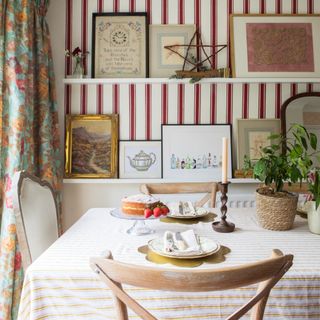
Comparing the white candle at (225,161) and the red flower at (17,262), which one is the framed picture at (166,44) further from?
the red flower at (17,262)

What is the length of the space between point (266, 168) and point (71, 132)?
1745 mm

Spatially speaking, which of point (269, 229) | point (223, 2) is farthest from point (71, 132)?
point (269, 229)

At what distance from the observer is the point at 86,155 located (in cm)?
278

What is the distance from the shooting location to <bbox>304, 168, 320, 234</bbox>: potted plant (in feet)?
4.69

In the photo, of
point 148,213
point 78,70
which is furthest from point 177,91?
point 148,213

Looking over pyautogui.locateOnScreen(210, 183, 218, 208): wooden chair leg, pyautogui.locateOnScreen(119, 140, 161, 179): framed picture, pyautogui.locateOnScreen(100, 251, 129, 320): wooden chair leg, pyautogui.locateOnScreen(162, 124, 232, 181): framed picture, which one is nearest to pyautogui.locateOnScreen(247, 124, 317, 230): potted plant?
pyautogui.locateOnScreen(210, 183, 218, 208): wooden chair leg

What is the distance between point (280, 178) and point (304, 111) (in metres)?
1.53

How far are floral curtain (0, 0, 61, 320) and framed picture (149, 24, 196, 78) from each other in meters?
0.83

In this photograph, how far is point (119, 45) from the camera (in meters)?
2.78

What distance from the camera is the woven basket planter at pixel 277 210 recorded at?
4.95 ft

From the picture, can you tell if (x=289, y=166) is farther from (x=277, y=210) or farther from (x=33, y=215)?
(x=33, y=215)

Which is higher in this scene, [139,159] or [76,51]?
[76,51]

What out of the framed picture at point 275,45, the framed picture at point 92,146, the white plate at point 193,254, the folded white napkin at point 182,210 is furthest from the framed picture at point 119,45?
the white plate at point 193,254

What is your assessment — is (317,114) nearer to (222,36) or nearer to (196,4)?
(222,36)
